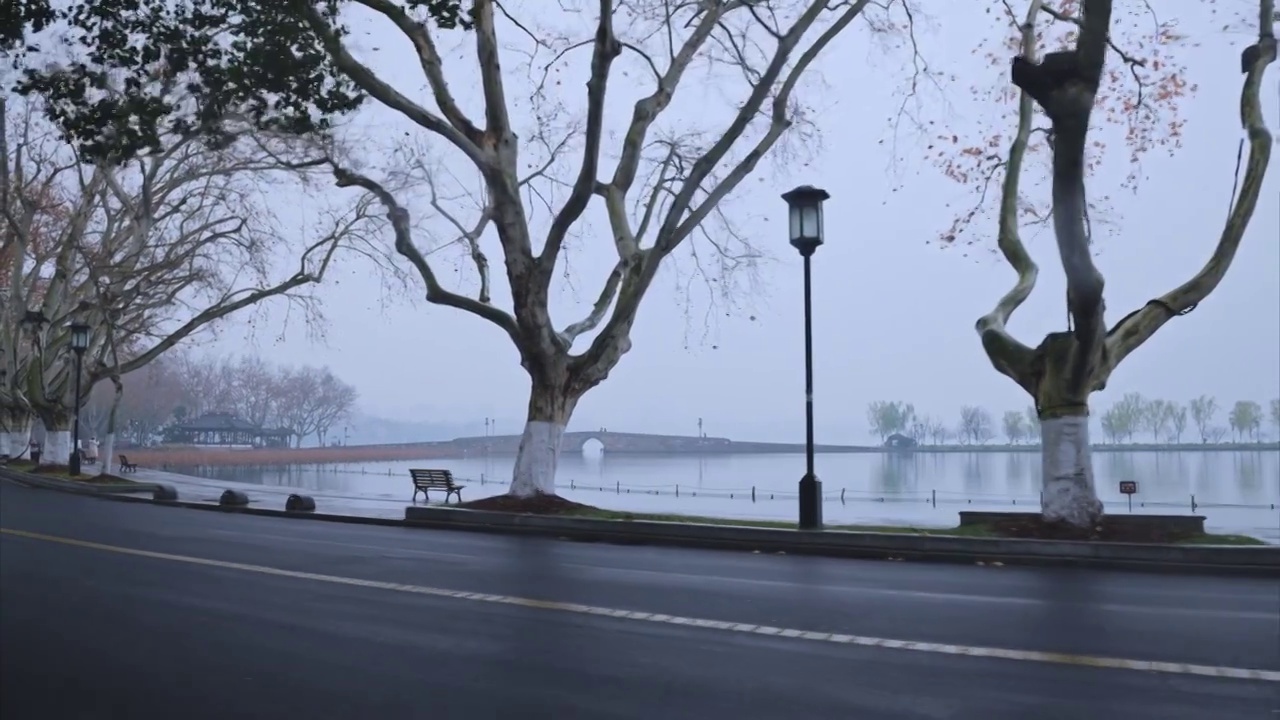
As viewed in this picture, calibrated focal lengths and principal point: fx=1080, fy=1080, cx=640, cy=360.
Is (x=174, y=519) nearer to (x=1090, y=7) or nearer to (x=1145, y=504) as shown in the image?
(x=1090, y=7)

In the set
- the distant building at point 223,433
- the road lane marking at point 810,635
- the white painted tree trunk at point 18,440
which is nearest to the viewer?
the road lane marking at point 810,635

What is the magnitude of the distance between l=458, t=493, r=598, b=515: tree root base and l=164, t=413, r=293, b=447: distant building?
97.8 meters

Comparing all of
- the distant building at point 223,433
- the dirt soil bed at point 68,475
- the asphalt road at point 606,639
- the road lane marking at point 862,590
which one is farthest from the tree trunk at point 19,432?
the distant building at point 223,433

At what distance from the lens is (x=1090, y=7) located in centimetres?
1298

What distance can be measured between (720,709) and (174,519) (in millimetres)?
17086

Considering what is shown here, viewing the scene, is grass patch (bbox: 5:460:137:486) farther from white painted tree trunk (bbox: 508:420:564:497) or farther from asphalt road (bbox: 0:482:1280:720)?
asphalt road (bbox: 0:482:1280:720)

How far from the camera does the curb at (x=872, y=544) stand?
12.5 metres

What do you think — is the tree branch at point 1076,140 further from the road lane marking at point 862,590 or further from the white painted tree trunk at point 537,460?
the white painted tree trunk at point 537,460

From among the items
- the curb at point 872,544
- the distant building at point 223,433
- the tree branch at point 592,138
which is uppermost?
the tree branch at point 592,138

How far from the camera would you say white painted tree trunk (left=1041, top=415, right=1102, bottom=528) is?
51.0ft

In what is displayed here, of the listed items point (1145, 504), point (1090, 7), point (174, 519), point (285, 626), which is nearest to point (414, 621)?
point (285, 626)

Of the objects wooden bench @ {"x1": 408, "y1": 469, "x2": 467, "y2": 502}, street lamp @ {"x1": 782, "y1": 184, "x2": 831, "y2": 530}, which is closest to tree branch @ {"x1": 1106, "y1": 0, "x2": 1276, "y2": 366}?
street lamp @ {"x1": 782, "y1": 184, "x2": 831, "y2": 530}

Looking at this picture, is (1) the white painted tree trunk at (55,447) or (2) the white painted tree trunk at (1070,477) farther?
(1) the white painted tree trunk at (55,447)

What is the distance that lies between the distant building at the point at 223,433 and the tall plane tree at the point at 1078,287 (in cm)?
10482
